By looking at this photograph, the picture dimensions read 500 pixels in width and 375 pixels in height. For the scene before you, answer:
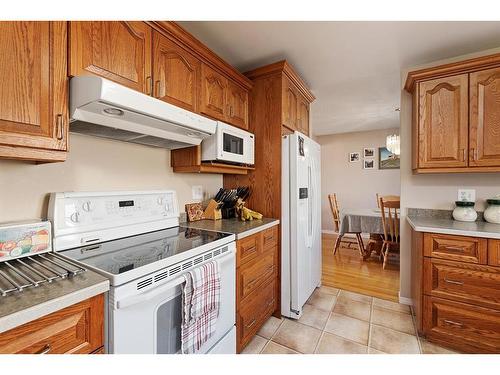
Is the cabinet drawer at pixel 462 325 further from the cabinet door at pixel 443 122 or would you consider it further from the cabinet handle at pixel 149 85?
the cabinet handle at pixel 149 85

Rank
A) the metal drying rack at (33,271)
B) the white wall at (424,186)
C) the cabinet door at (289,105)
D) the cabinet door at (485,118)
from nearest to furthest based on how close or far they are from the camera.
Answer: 1. the metal drying rack at (33,271)
2. the cabinet door at (485,118)
3. the white wall at (424,186)
4. the cabinet door at (289,105)

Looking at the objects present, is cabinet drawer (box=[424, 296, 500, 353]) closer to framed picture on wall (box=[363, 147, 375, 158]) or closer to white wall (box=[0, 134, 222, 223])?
white wall (box=[0, 134, 222, 223])

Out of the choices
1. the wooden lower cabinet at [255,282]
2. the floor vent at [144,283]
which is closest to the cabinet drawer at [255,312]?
the wooden lower cabinet at [255,282]

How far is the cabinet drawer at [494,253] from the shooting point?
148 cm

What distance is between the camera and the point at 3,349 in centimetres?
60

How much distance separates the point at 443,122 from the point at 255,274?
194 cm

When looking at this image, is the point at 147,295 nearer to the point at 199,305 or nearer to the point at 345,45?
the point at 199,305

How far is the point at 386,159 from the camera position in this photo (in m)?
4.77

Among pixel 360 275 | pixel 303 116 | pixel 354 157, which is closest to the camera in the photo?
pixel 303 116

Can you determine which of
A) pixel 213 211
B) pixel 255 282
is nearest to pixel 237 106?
pixel 213 211

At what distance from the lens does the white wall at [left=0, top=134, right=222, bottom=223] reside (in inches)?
42.0

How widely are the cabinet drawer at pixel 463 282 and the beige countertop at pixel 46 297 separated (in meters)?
2.04
